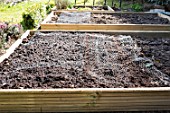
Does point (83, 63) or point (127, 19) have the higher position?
point (127, 19)

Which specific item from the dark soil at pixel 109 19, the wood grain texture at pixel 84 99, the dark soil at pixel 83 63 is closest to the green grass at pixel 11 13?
the dark soil at pixel 109 19

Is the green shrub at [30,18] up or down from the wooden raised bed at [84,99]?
up

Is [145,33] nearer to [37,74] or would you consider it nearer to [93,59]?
[93,59]

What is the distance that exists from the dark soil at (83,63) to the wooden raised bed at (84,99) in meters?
0.30

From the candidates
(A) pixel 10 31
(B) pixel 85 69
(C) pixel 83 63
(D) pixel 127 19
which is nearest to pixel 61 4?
(D) pixel 127 19

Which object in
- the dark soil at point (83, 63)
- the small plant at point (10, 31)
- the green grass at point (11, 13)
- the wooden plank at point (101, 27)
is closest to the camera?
the dark soil at point (83, 63)

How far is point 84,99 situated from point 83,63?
1.07 metres

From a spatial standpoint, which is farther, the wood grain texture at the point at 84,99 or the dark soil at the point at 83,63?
the dark soil at the point at 83,63

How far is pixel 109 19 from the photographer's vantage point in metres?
7.19

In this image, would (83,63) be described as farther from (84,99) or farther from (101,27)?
(101,27)

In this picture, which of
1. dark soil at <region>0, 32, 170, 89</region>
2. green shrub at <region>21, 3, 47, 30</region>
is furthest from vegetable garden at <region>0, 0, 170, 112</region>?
green shrub at <region>21, 3, 47, 30</region>

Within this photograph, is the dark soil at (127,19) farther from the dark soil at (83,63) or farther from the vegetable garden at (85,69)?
the dark soil at (83,63)

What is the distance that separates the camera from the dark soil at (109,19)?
6864mm

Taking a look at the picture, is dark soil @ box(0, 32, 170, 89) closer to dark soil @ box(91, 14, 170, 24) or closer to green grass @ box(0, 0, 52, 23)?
dark soil @ box(91, 14, 170, 24)
